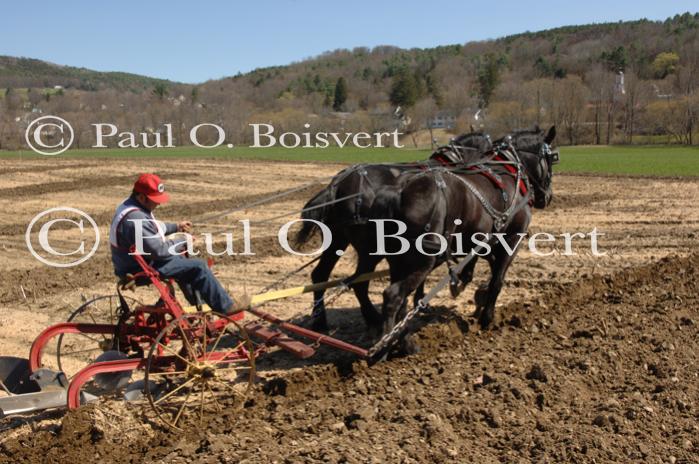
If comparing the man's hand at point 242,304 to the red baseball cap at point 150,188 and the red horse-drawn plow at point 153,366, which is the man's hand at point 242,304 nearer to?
the red horse-drawn plow at point 153,366

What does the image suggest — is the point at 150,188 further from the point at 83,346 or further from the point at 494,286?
the point at 494,286

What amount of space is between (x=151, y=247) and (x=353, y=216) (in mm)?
2391

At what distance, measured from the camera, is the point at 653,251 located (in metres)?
11.6

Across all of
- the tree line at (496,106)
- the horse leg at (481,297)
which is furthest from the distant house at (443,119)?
the horse leg at (481,297)

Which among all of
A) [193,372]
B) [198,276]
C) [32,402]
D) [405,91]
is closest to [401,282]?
[198,276]

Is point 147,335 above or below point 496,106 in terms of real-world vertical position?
below

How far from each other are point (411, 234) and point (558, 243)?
6.96 m

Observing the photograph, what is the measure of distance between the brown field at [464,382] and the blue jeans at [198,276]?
873 mm

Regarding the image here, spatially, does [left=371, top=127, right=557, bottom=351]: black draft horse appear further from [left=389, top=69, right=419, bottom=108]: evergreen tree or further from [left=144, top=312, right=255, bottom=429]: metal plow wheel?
[left=389, top=69, right=419, bottom=108]: evergreen tree

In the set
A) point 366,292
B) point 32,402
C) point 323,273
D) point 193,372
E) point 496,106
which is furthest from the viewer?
point 496,106

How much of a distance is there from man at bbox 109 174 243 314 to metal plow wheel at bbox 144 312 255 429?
0.80 feet

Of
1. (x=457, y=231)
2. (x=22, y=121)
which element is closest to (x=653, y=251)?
(x=457, y=231)

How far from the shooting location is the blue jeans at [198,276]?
5.58m

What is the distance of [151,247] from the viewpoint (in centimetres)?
539
